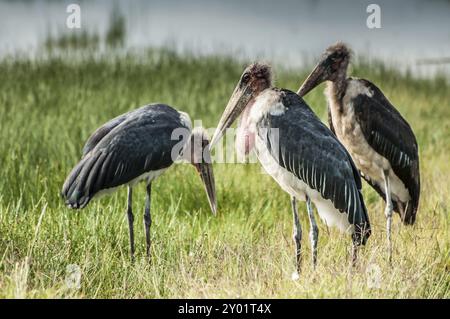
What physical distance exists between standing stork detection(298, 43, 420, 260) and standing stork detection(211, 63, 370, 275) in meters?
0.63

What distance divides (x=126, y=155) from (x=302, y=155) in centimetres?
116

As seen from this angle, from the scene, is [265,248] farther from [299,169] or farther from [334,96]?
[334,96]

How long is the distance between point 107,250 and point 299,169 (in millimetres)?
1360

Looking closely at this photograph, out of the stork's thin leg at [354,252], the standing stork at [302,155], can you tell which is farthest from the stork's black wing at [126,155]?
the stork's thin leg at [354,252]

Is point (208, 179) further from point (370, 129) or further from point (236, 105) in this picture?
point (370, 129)

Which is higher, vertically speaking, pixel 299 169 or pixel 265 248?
pixel 299 169

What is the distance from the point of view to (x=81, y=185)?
18.2ft

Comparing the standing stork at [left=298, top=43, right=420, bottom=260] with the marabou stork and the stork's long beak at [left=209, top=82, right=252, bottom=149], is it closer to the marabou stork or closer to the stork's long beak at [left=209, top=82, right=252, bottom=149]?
the stork's long beak at [left=209, top=82, right=252, bottom=149]

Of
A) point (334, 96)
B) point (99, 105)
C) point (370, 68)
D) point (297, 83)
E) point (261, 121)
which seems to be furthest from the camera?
point (370, 68)

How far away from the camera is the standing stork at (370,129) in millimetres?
6500

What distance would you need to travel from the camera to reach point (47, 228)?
5902 millimetres

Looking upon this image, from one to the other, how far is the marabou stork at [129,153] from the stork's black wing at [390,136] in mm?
1344

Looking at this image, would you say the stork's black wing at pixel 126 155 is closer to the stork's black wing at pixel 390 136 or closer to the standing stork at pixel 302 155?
the standing stork at pixel 302 155

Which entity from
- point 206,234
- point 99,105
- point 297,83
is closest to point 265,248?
point 206,234
